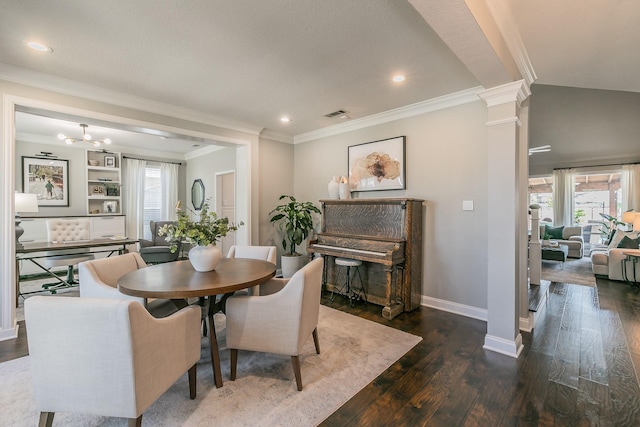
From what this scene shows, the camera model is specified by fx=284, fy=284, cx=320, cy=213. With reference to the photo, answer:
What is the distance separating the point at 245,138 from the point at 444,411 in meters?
4.03

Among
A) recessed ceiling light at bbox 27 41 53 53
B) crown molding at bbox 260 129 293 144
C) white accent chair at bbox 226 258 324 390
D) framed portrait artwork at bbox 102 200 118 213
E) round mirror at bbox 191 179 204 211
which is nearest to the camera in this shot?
white accent chair at bbox 226 258 324 390

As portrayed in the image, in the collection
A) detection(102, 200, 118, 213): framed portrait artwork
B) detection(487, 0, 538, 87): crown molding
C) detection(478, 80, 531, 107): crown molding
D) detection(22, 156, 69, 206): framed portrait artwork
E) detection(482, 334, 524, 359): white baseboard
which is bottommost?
detection(482, 334, 524, 359): white baseboard

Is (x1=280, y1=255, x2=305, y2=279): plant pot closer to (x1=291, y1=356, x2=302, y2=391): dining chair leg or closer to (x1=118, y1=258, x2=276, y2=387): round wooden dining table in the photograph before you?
(x1=118, y1=258, x2=276, y2=387): round wooden dining table

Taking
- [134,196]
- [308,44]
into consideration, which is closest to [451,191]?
[308,44]

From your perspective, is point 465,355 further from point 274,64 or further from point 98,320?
point 274,64

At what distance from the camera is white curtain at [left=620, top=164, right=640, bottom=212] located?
6.45 meters

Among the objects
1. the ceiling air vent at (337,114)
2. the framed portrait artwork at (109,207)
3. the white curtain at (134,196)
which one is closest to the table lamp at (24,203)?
the framed portrait artwork at (109,207)

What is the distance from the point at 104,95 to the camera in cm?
307

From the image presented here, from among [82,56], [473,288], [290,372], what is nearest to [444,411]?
[290,372]

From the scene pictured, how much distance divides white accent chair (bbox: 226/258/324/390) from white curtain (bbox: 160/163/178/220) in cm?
559

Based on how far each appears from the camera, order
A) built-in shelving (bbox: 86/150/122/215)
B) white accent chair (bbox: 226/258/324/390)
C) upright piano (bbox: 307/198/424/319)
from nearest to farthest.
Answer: white accent chair (bbox: 226/258/324/390) → upright piano (bbox: 307/198/424/319) → built-in shelving (bbox: 86/150/122/215)

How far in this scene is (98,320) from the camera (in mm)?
1261

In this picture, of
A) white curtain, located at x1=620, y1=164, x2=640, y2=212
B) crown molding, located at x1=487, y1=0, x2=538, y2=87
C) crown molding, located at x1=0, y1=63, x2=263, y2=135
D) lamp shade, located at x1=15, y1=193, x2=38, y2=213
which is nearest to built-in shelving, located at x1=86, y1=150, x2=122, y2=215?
lamp shade, located at x1=15, y1=193, x2=38, y2=213

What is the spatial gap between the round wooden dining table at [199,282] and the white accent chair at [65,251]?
2.61 metres
